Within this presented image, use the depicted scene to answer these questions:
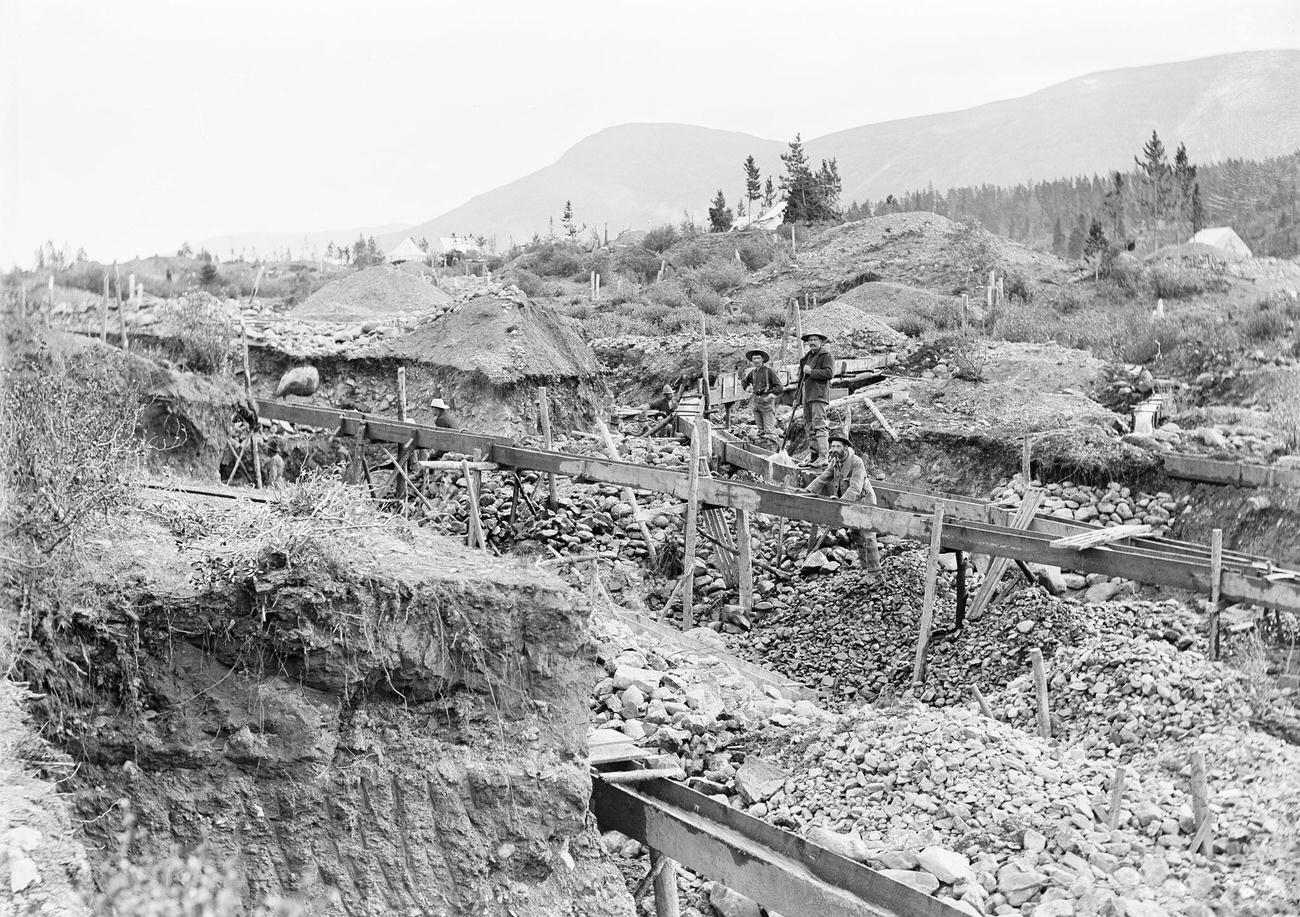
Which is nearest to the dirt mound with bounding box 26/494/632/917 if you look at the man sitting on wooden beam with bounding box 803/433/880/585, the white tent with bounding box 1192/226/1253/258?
the man sitting on wooden beam with bounding box 803/433/880/585

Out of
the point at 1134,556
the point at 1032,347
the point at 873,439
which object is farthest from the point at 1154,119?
the point at 1134,556

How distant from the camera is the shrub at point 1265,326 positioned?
2014 centimetres

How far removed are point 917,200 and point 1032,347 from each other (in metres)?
45.0

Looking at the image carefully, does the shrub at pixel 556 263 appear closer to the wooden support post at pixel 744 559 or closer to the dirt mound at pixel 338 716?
the wooden support post at pixel 744 559

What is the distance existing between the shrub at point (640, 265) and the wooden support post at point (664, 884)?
34.6 metres

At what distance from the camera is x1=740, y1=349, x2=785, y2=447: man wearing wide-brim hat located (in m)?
18.4

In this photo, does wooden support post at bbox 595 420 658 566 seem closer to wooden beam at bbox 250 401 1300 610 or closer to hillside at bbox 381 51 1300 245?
wooden beam at bbox 250 401 1300 610

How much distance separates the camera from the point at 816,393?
15.2 m

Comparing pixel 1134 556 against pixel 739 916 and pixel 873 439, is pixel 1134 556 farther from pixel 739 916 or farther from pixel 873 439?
pixel 873 439

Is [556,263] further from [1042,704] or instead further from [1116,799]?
[1116,799]

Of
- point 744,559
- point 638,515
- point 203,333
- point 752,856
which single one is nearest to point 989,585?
point 744,559

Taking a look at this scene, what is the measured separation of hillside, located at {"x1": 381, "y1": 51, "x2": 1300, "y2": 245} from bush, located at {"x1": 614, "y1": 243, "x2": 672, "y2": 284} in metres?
21.0

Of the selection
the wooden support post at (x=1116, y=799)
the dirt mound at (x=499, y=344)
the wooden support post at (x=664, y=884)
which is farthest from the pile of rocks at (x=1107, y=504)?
the dirt mound at (x=499, y=344)

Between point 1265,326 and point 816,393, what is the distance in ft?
34.8
